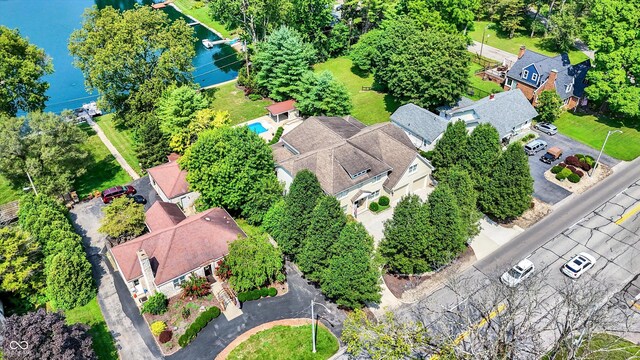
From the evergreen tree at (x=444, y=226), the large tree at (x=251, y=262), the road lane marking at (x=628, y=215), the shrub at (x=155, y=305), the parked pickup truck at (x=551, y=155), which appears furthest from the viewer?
the parked pickup truck at (x=551, y=155)

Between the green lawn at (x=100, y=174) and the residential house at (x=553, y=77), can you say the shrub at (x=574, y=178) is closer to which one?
the residential house at (x=553, y=77)

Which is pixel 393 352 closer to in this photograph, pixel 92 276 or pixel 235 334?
pixel 235 334

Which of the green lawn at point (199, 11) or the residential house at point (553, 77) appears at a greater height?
the green lawn at point (199, 11)

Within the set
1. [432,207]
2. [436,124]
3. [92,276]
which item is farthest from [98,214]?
[436,124]

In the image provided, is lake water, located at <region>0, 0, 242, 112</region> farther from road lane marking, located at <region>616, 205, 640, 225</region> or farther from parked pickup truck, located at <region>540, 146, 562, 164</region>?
road lane marking, located at <region>616, 205, 640, 225</region>

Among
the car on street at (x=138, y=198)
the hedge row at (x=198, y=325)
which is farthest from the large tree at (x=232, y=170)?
the hedge row at (x=198, y=325)

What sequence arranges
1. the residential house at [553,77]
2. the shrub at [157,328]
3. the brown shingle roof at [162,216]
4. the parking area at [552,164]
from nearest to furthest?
the shrub at [157,328] < the brown shingle roof at [162,216] < the parking area at [552,164] < the residential house at [553,77]

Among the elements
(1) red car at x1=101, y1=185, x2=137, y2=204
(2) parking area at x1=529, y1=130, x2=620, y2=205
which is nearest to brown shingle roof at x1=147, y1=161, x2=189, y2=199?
(1) red car at x1=101, y1=185, x2=137, y2=204
